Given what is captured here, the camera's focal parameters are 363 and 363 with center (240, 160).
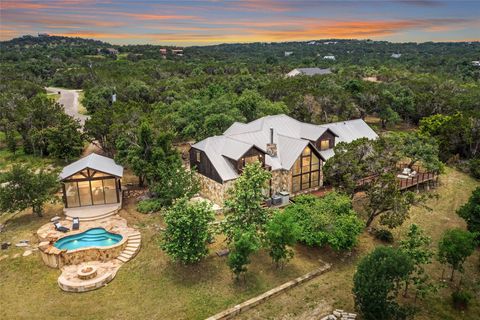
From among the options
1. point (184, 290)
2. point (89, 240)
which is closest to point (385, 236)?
point (184, 290)

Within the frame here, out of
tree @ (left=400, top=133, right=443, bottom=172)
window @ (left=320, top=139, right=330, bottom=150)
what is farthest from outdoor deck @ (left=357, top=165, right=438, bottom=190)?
window @ (left=320, top=139, right=330, bottom=150)

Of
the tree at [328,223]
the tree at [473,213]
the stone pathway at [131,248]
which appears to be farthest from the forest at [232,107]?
the tree at [473,213]

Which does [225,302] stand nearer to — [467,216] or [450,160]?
[467,216]

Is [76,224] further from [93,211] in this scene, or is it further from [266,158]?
[266,158]

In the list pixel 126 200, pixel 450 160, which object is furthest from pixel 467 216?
pixel 126 200

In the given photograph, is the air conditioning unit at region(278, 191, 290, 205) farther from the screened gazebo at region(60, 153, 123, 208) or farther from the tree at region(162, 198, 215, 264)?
the screened gazebo at region(60, 153, 123, 208)
